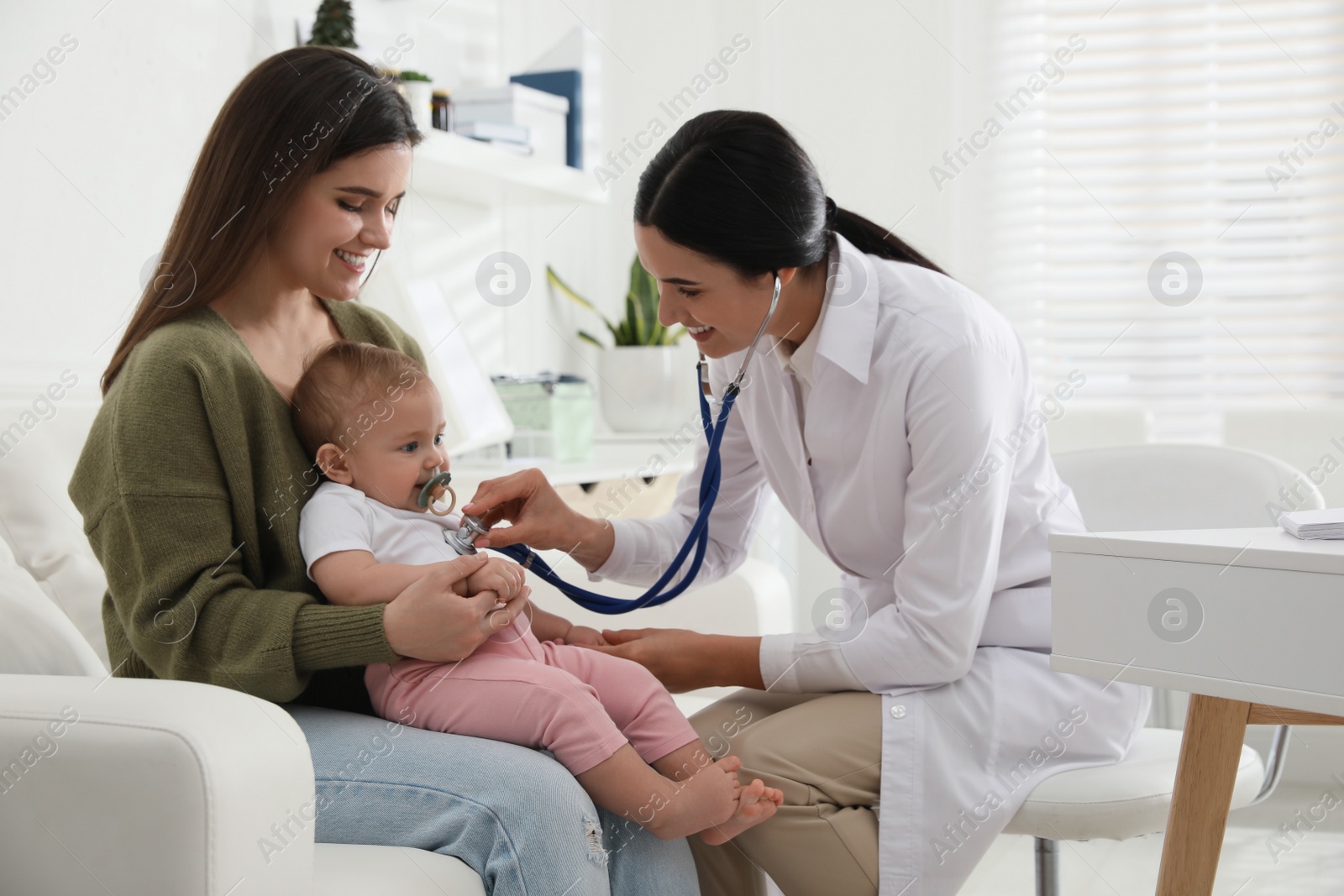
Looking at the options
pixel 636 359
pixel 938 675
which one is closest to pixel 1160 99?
pixel 636 359

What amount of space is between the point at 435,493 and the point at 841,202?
2545 millimetres

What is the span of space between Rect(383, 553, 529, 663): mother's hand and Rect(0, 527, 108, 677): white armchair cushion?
0.36 meters

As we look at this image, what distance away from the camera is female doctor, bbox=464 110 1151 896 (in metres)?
1.26

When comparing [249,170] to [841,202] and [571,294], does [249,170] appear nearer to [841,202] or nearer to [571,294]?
[571,294]

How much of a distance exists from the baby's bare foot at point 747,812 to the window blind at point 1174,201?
8.37ft

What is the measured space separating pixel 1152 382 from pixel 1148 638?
2.63 metres

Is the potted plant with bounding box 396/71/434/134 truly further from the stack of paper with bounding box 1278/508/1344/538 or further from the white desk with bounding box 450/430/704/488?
the stack of paper with bounding box 1278/508/1344/538

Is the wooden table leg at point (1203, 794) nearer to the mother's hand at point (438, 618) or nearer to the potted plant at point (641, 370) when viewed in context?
the mother's hand at point (438, 618)

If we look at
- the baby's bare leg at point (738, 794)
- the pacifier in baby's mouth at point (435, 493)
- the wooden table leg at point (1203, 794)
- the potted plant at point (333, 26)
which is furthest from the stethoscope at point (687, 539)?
the potted plant at point (333, 26)

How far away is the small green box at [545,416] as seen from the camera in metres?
2.53

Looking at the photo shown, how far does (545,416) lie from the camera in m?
2.55

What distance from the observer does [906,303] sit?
1.38m

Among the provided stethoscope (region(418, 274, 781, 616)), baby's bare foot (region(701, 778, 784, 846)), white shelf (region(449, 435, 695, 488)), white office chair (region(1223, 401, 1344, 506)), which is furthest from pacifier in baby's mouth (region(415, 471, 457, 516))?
white office chair (region(1223, 401, 1344, 506))

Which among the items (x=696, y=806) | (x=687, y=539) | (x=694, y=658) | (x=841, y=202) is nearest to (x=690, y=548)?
(x=687, y=539)
